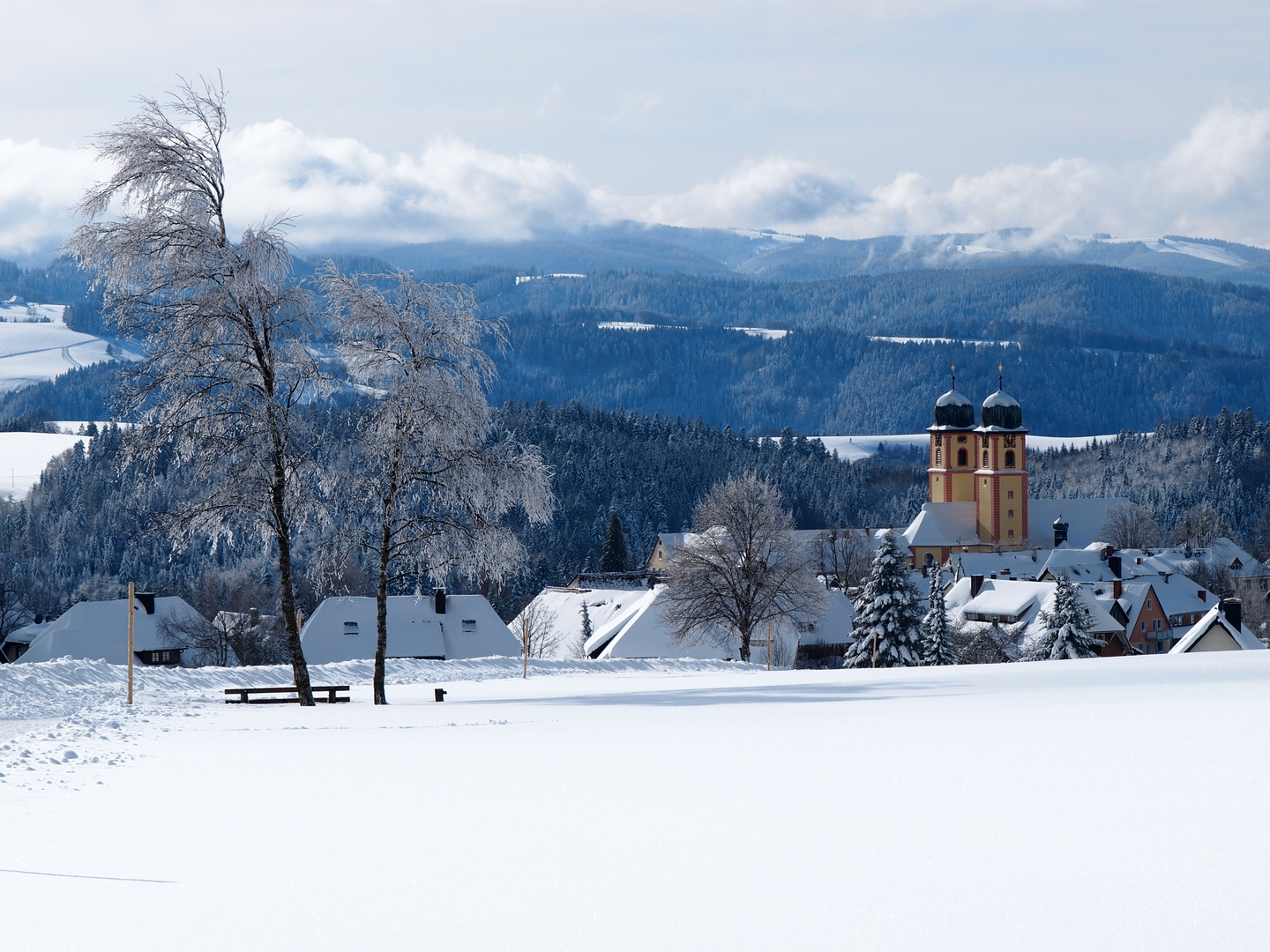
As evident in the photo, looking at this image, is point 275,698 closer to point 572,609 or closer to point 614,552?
point 572,609

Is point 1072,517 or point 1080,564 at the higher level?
point 1072,517

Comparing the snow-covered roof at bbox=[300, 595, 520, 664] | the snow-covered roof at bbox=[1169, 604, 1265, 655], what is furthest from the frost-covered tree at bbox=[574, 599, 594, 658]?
the snow-covered roof at bbox=[1169, 604, 1265, 655]

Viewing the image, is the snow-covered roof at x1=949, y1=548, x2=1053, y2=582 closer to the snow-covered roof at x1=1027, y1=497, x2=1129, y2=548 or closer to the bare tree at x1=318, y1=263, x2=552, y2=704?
the snow-covered roof at x1=1027, y1=497, x2=1129, y2=548

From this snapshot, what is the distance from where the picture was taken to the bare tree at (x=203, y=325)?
2162cm

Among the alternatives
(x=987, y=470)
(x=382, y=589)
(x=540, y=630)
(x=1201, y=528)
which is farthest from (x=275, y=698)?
(x=1201, y=528)

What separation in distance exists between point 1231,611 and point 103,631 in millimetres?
52670

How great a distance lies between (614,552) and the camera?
128125 mm

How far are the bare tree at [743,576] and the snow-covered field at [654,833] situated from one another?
2896 centimetres

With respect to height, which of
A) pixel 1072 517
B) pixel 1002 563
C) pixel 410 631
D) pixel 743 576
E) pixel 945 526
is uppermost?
pixel 1072 517

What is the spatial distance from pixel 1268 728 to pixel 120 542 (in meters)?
159

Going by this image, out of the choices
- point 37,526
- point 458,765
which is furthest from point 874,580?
point 37,526

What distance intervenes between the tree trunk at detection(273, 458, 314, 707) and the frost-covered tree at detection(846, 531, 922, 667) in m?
29.0

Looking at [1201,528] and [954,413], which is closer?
[1201,528]

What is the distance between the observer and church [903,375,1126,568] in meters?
135
